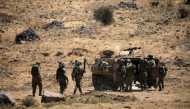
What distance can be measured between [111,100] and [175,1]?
37.2m

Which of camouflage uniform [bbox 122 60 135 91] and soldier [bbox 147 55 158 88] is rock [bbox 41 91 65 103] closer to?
camouflage uniform [bbox 122 60 135 91]

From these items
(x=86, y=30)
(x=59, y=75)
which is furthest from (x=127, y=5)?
(x=59, y=75)

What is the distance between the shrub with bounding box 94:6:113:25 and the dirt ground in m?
0.55

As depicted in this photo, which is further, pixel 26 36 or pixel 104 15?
pixel 104 15

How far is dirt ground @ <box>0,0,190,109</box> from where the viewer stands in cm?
2195

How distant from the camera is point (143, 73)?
2620cm

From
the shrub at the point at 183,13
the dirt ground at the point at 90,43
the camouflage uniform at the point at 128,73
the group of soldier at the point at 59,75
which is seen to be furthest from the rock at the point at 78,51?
the group of soldier at the point at 59,75

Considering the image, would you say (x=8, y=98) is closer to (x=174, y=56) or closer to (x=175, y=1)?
(x=174, y=56)

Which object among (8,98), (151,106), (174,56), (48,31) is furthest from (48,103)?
(48,31)

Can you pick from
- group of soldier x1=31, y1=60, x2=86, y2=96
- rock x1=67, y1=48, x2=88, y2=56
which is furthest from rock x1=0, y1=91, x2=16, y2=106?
rock x1=67, y1=48, x2=88, y2=56

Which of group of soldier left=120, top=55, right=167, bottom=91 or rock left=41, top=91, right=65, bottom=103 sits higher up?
group of soldier left=120, top=55, right=167, bottom=91

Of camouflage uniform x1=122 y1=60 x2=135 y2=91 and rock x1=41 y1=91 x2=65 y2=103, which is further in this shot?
camouflage uniform x1=122 y1=60 x2=135 y2=91

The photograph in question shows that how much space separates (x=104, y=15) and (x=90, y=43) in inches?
290

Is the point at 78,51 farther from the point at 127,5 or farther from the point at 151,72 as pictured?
the point at 151,72
